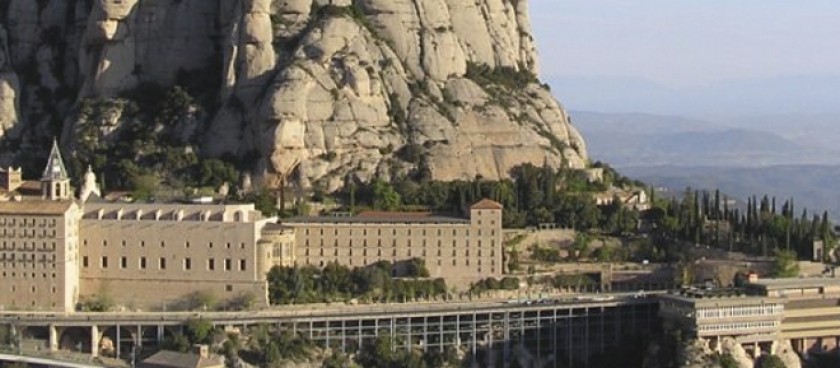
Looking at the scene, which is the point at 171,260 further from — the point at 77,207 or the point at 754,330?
the point at 754,330

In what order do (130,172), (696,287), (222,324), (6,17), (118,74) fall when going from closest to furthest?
(222,324) → (696,287) → (130,172) → (118,74) → (6,17)

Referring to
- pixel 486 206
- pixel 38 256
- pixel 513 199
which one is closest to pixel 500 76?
pixel 513 199

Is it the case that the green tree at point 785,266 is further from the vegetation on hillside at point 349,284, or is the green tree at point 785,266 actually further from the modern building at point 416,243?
the vegetation on hillside at point 349,284

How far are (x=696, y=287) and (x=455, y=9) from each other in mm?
37480

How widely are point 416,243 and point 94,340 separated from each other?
1948 cm

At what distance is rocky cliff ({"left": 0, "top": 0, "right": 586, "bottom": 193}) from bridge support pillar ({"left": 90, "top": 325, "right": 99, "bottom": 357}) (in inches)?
927

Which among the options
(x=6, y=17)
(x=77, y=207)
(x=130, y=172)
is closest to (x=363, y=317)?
(x=77, y=207)

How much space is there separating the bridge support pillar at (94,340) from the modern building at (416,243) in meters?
13.7

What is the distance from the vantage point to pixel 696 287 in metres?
104

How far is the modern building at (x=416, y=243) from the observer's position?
350 feet

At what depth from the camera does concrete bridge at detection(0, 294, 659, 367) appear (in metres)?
98.1

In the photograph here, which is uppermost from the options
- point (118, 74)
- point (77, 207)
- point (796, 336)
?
point (118, 74)

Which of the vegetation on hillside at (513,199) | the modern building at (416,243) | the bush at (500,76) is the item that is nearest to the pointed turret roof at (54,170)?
the modern building at (416,243)

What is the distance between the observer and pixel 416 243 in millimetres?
106625
